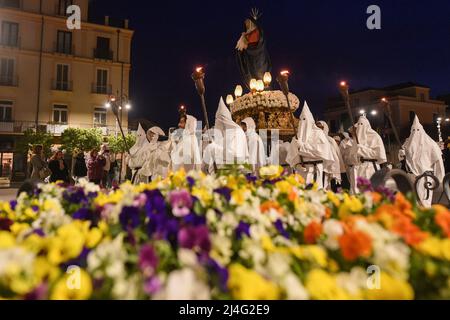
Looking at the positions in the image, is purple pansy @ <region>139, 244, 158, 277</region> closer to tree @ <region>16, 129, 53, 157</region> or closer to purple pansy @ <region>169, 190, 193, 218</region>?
purple pansy @ <region>169, 190, 193, 218</region>

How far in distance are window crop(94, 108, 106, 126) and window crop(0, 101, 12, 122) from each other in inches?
274

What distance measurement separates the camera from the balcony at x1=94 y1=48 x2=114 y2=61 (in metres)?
34.3

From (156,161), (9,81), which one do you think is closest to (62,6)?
(9,81)

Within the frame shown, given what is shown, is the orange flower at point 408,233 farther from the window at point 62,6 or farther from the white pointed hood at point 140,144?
the window at point 62,6

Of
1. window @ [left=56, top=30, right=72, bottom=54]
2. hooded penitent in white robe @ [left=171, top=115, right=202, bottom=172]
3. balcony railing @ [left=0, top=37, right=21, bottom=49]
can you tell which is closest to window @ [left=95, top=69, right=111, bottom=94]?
window @ [left=56, top=30, right=72, bottom=54]

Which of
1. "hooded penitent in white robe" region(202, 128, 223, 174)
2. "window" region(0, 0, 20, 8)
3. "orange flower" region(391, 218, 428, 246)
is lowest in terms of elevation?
"orange flower" region(391, 218, 428, 246)

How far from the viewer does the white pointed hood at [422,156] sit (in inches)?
339

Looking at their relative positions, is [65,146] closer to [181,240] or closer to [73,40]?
[73,40]

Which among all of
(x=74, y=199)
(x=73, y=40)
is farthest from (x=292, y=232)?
(x=73, y=40)

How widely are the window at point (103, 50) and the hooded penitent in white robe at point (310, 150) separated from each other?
30.6 m

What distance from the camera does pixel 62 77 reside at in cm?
3284

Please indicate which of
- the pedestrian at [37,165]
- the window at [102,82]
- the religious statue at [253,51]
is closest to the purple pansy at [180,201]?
the pedestrian at [37,165]
